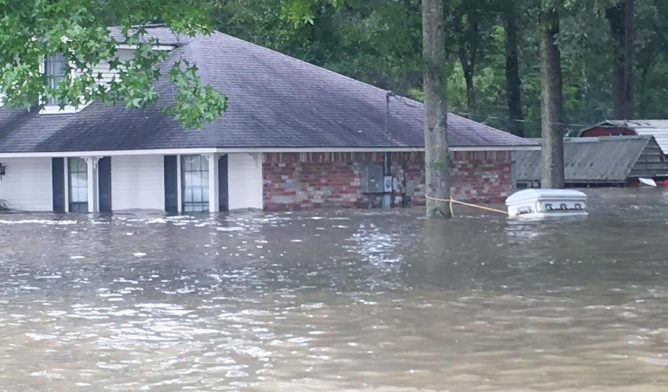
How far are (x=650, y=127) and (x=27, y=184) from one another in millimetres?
28086

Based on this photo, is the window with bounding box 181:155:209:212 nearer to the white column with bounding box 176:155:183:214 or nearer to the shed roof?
the white column with bounding box 176:155:183:214

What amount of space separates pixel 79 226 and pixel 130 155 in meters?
6.07

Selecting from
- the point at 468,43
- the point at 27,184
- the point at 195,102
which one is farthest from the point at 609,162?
the point at 195,102

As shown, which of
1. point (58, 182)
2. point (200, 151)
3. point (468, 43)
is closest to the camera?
point (200, 151)

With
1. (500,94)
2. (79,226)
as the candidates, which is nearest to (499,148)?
(79,226)

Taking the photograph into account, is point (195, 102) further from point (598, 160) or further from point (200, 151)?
point (598, 160)

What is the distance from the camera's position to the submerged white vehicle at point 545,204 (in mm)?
31562

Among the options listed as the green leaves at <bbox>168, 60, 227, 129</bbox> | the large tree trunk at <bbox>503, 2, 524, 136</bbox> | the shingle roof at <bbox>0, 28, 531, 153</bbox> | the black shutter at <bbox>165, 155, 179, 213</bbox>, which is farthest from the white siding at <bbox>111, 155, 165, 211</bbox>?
the large tree trunk at <bbox>503, 2, 524, 136</bbox>

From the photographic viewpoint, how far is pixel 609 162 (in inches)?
2184

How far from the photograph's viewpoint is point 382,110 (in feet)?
134

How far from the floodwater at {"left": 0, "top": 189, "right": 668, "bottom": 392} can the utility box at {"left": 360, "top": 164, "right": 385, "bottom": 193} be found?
1096cm

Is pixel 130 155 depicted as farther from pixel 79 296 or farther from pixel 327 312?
pixel 327 312

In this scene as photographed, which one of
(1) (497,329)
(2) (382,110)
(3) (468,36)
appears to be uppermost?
(3) (468,36)

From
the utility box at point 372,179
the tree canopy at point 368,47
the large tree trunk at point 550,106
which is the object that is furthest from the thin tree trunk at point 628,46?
the utility box at point 372,179
